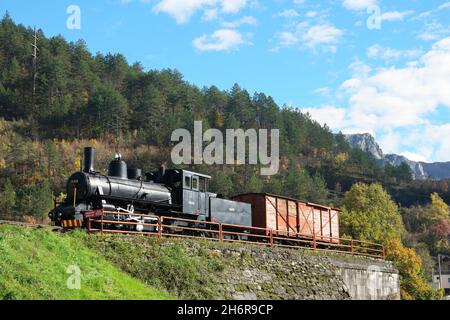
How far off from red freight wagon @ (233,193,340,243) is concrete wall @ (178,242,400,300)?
2.29 meters

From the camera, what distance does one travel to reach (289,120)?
117438mm

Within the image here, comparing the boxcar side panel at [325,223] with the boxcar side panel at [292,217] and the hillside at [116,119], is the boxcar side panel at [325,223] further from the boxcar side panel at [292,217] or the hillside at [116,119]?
the hillside at [116,119]

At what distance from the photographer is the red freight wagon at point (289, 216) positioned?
3034 centimetres

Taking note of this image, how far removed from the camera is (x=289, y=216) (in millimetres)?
32188

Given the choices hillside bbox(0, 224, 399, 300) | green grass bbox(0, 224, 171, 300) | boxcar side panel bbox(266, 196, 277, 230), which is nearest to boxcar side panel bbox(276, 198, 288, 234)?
boxcar side panel bbox(266, 196, 277, 230)

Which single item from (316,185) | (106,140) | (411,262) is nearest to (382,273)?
(411,262)

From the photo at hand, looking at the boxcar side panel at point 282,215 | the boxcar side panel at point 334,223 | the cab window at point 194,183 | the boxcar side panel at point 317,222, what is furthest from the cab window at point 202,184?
the boxcar side panel at point 334,223

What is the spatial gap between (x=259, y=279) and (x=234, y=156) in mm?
72959

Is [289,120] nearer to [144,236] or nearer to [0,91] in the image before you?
[0,91]

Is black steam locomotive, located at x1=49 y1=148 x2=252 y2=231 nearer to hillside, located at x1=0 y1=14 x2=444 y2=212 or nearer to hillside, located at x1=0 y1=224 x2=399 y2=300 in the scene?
hillside, located at x1=0 y1=224 x2=399 y2=300

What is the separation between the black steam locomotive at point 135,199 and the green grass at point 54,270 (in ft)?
8.75

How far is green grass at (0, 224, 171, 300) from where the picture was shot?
13.6 m

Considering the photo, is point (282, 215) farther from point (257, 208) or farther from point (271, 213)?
point (257, 208)

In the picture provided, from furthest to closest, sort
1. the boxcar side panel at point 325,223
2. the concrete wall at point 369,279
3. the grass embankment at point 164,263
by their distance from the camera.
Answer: the boxcar side panel at point 325,223, the concrete wall at point 369,279, the grass embankment at point 164,263
